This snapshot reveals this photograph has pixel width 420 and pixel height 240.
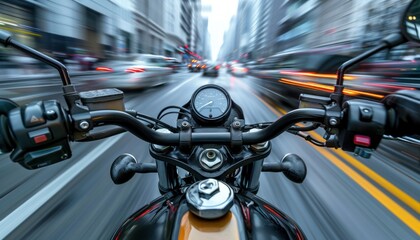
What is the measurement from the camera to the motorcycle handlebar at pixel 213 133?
104 centimetres

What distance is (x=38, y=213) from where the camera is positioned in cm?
264

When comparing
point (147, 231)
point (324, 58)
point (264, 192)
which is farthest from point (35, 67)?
point (147, 231)

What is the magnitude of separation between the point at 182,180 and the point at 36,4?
871 inches

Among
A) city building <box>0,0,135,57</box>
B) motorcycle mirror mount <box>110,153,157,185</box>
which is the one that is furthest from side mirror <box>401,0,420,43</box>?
city building <box>0,0,135,57</box>

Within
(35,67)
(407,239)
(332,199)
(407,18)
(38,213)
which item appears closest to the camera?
(407,18)

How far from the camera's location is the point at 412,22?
1107mm

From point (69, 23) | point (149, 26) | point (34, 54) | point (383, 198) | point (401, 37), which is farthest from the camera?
point (149, 26)

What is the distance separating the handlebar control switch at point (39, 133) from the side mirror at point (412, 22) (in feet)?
4.31

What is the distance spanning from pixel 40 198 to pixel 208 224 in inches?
112

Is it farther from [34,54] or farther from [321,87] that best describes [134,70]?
[34,54]

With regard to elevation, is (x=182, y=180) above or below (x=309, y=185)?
above

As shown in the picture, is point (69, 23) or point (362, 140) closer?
point (362, 140)

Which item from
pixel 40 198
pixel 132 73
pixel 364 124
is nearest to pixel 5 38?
pixel 364 124

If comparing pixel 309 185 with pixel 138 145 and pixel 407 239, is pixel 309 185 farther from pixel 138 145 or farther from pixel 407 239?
Result: pixel 138 145
